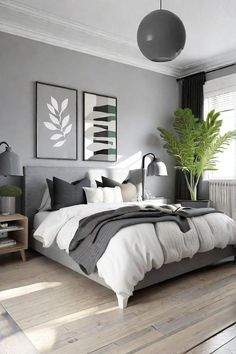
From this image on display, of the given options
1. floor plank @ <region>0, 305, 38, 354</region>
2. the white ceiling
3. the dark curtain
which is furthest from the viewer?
the dark curtain

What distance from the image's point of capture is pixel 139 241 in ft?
7.88

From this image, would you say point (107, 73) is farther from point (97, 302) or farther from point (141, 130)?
point (97, 302)

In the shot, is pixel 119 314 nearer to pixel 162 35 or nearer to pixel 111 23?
pixel 162 35

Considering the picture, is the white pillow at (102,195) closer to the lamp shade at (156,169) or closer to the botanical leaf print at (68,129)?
the lamp shade at (156,169)

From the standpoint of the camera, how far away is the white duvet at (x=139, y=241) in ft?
7.48

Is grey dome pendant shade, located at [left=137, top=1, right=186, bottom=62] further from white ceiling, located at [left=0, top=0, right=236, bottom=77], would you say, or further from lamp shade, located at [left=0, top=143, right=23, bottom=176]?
lamp shade, located at [left=0, top=143, right=23, bottom=176]

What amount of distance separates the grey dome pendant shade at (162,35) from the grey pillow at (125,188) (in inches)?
93.6

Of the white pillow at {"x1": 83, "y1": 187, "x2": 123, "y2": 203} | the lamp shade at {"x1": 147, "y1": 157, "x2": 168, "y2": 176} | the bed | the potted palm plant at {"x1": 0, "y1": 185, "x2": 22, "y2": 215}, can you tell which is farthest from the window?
the potted palm plant at {"x1": 0, "y1": 185, "x2": 22, "y2": 215}

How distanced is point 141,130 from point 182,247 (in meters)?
2.88

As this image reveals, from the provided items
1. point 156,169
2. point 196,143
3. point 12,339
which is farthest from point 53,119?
point 12,339

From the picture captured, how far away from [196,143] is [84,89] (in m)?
2.03

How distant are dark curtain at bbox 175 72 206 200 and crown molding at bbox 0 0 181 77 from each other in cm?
108

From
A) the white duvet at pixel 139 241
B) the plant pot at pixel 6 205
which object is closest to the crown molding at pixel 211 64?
the white duvet at pixel 139 241

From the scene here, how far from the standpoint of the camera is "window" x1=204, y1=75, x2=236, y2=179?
4.86 meters
